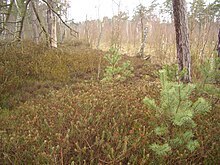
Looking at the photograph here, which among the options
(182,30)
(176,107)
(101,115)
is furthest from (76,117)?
(182,30)

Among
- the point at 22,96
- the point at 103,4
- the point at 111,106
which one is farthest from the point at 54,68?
the point at 103,4

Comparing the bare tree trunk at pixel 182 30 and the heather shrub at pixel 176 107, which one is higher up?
the bare tree trunk at pixel 182 30

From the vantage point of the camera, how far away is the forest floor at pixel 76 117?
221 cm

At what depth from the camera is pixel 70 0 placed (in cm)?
2325

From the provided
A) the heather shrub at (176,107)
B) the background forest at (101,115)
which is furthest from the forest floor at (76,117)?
the heather shrub at (176,107)

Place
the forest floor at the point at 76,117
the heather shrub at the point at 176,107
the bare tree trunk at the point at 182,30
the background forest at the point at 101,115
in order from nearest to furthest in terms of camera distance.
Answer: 1. the heather shrub at the point at 176,107
2. the background forest at the point at 101,115
3. the forest floor at the point at 76,117
4. the bare tree trunk at the point at 182,30

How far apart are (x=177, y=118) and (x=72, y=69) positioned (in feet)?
18.3

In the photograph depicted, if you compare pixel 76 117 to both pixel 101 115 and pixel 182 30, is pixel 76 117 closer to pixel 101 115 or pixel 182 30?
pixel 101 115

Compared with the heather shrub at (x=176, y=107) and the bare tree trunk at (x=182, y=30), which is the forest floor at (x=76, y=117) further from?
the bare tree trunk at (x=182, y=30)

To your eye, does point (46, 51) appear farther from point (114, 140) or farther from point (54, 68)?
point (114, 140)

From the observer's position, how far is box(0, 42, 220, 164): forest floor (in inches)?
87.0

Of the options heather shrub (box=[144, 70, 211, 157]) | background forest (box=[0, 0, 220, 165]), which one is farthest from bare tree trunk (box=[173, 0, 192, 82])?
heather shrub (box=[144, 70, 211, 157])

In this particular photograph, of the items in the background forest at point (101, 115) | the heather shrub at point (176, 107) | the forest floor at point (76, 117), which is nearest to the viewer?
the heather shrub at point (176, 107)

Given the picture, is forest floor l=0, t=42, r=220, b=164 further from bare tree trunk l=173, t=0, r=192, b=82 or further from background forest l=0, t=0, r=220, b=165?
bare tree trunk l=173, t=0, r=192, b=82
